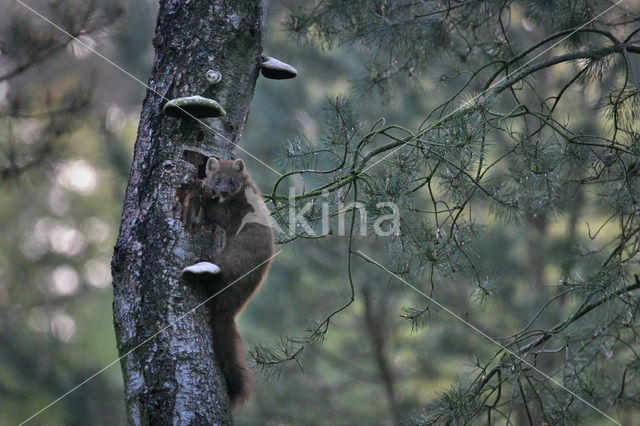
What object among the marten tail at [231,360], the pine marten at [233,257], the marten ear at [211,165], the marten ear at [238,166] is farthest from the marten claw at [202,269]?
the marten ear at [238,166]

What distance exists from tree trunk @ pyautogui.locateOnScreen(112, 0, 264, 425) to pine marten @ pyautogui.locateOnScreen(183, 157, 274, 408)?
95mm

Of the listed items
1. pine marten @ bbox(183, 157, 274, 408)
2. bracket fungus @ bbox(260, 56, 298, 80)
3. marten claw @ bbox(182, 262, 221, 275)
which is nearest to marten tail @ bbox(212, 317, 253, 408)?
pine marten @ bbox(183, 157, 274, 408)

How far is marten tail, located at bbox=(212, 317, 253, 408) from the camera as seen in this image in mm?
2693

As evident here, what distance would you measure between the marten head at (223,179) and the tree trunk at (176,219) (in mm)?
61

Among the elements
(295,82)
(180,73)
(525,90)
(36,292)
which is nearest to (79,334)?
(36,292)

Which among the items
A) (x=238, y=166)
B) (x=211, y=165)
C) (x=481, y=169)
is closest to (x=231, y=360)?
(x=211, y=165)

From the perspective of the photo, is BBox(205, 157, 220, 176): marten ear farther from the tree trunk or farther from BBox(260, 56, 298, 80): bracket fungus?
BBox(260, 56, 298, 80): bracket fungus

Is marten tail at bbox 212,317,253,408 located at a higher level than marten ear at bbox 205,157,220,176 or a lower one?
lower

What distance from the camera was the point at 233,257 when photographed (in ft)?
10.0

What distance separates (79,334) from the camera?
33.4ft

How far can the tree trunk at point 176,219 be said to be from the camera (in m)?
2.43

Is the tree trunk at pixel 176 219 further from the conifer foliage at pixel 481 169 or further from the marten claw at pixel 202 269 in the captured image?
the conifer foliage at pixel 481 169

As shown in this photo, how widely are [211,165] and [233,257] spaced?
509mm

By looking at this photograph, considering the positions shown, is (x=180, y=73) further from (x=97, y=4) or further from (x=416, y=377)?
(x=416, y=377)
